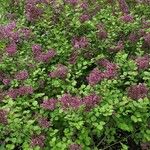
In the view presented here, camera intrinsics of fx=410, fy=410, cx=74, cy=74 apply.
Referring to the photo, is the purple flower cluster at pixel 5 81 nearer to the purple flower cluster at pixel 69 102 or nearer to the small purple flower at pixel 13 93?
the small purple flower at pixel 13 93

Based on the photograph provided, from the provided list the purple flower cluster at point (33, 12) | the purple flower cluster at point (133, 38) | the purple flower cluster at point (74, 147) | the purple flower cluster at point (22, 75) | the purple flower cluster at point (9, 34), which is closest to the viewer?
the purple flower cluster at point (74, 147)

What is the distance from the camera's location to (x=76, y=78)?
13.4ft

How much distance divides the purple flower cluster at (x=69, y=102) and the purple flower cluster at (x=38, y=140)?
307 mm

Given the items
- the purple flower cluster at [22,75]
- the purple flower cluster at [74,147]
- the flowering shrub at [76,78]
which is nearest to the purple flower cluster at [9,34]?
the flowering shrub at [76,78]

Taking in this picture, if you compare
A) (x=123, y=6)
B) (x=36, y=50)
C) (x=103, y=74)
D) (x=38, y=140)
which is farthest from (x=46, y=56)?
(x=123, y=6)

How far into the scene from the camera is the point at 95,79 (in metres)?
3.68

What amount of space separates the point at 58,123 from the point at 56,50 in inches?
41.6

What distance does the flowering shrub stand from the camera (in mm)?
3371

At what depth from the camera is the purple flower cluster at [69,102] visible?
3.34 metres

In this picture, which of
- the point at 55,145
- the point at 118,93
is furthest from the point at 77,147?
the point at 118,93

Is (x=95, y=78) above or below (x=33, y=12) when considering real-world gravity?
below

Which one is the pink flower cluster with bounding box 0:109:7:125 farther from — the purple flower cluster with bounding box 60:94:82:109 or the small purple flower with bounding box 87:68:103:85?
the small purple flower with bounding box 87:68:103:85

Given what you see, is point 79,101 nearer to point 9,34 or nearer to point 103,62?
point 103,62

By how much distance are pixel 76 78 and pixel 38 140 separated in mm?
994
